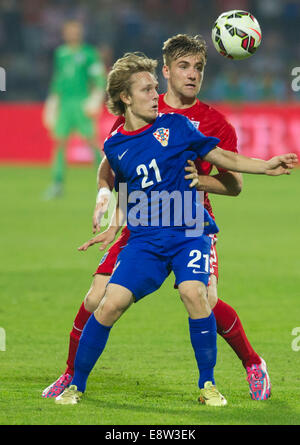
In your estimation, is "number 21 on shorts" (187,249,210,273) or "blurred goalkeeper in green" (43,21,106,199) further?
"blurred goalkeeper in green" (43,21,106,199)

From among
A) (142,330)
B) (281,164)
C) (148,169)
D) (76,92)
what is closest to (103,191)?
(148,169)

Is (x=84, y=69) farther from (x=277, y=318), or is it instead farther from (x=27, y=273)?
(x=277, y=318)

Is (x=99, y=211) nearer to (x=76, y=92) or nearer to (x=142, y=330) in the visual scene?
(x=142, y=330)

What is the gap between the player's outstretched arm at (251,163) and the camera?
5164 mm

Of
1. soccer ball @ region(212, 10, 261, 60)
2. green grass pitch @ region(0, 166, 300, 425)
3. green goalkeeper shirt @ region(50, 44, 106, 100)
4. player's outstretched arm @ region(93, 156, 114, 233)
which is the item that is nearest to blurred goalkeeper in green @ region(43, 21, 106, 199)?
green goalkeeper shirt @ region(50, 44, 106, 100)

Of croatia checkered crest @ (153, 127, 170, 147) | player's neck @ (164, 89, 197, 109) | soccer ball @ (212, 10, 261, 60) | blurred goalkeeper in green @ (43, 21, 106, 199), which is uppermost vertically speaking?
blurred goalkeeper in green @ (43, 21, 106, 199)

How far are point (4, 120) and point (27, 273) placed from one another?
1295cm

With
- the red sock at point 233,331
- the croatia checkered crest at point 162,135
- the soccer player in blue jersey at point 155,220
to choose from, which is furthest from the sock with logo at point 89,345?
the croatia checkered crest at point 162,135

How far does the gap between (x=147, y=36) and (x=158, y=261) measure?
22.4 metres

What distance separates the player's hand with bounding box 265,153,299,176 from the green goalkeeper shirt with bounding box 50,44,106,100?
13.1 metres

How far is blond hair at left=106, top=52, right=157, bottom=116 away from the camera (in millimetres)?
5336

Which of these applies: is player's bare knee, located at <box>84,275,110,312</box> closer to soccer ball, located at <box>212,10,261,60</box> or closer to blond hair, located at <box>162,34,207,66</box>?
Result: blond hair, located at <box>162,34,207,66</box>

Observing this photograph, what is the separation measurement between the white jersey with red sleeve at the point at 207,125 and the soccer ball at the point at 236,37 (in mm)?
447
